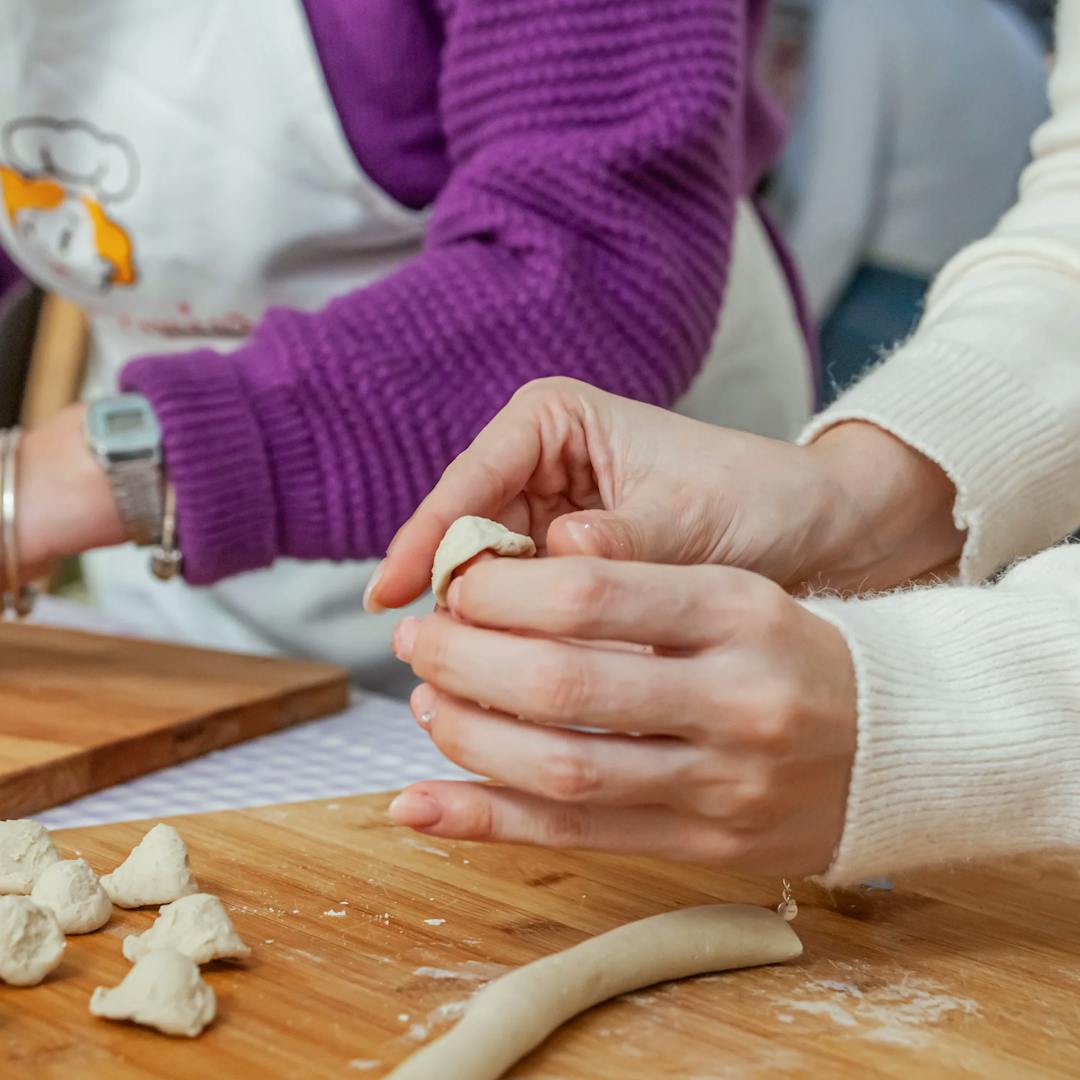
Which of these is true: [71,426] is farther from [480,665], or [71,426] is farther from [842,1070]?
[842,1070]

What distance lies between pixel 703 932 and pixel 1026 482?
0.30 metres

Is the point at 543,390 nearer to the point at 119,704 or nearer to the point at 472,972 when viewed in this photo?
the point at 472,972

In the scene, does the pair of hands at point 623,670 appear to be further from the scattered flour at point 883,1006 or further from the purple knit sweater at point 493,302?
the purple knit sweater at point 493,302

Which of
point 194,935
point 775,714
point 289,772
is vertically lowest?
point 289,772

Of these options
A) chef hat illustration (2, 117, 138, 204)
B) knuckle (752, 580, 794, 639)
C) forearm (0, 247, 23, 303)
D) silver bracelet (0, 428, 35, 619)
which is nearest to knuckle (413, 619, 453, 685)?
knuckle (752, 580, 794, 639)

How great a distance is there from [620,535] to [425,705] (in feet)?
0.33

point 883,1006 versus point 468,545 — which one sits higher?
point 468,545

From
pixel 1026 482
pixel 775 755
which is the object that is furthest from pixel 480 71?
pixel 775 755

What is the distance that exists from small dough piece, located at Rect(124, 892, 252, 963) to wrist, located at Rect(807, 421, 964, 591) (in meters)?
0.32

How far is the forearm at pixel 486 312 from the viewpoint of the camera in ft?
2.77

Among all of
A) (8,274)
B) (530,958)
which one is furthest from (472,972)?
(8,274)

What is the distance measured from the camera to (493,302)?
2.84 ft

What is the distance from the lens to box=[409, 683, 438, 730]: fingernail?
53 centimetres

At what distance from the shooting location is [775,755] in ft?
1.61
